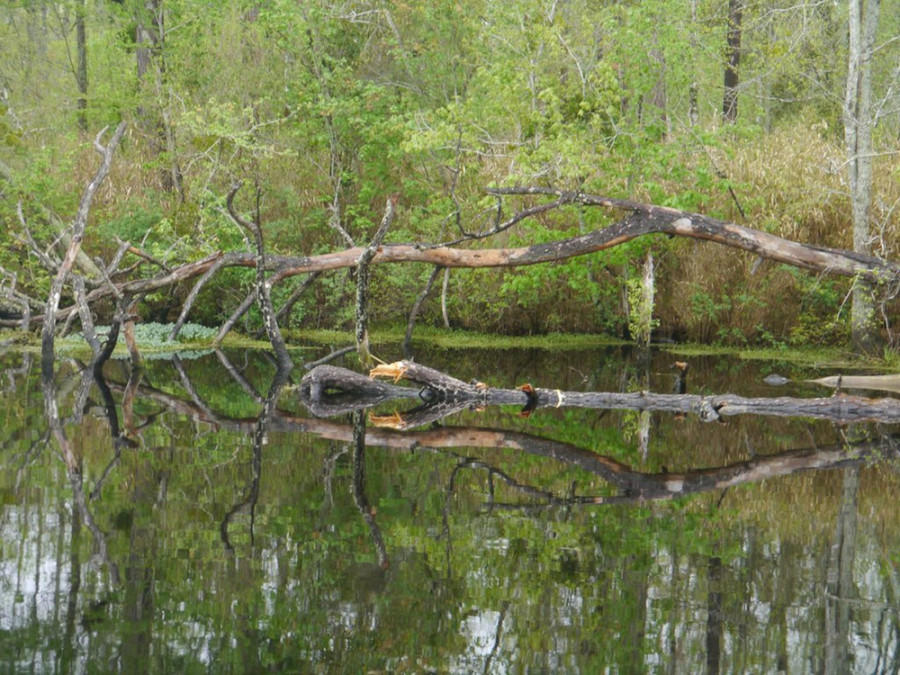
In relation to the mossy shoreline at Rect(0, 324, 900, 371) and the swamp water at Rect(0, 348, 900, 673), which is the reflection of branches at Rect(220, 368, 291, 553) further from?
the mossy shoreline at Rect(0, 324, 900, 371)

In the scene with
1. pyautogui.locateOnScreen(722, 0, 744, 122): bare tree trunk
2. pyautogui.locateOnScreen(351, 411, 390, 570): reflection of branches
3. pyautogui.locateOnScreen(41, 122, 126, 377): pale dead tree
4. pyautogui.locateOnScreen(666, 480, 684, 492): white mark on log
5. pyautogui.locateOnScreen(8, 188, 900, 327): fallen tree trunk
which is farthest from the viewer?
pyautogui.locateOnScreen(722, 0, 744, 122): bare tree trunk

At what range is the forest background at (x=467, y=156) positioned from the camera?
1814cm

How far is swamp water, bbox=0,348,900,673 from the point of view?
16.6ft

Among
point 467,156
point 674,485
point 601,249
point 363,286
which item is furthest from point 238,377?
point 674,485

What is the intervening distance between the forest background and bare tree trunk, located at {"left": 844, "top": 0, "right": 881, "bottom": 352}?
0.23ft

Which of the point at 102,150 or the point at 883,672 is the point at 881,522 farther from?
the point at 102,150

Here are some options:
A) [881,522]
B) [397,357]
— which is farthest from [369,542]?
[397,357]

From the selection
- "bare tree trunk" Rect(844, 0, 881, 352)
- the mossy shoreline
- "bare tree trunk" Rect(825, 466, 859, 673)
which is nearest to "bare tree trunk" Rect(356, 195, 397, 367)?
the mossy shoreline

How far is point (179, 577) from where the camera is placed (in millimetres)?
5973

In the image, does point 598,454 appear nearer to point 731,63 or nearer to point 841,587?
point 841,587

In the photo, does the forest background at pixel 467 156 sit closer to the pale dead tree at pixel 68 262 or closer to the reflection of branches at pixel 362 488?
the pale dead tree at pixel 68 262

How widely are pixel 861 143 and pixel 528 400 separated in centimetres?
769

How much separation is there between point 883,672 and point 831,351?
1402 cm

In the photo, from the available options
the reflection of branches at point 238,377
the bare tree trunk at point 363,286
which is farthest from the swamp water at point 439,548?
the bare tree trunk at point 363,286
